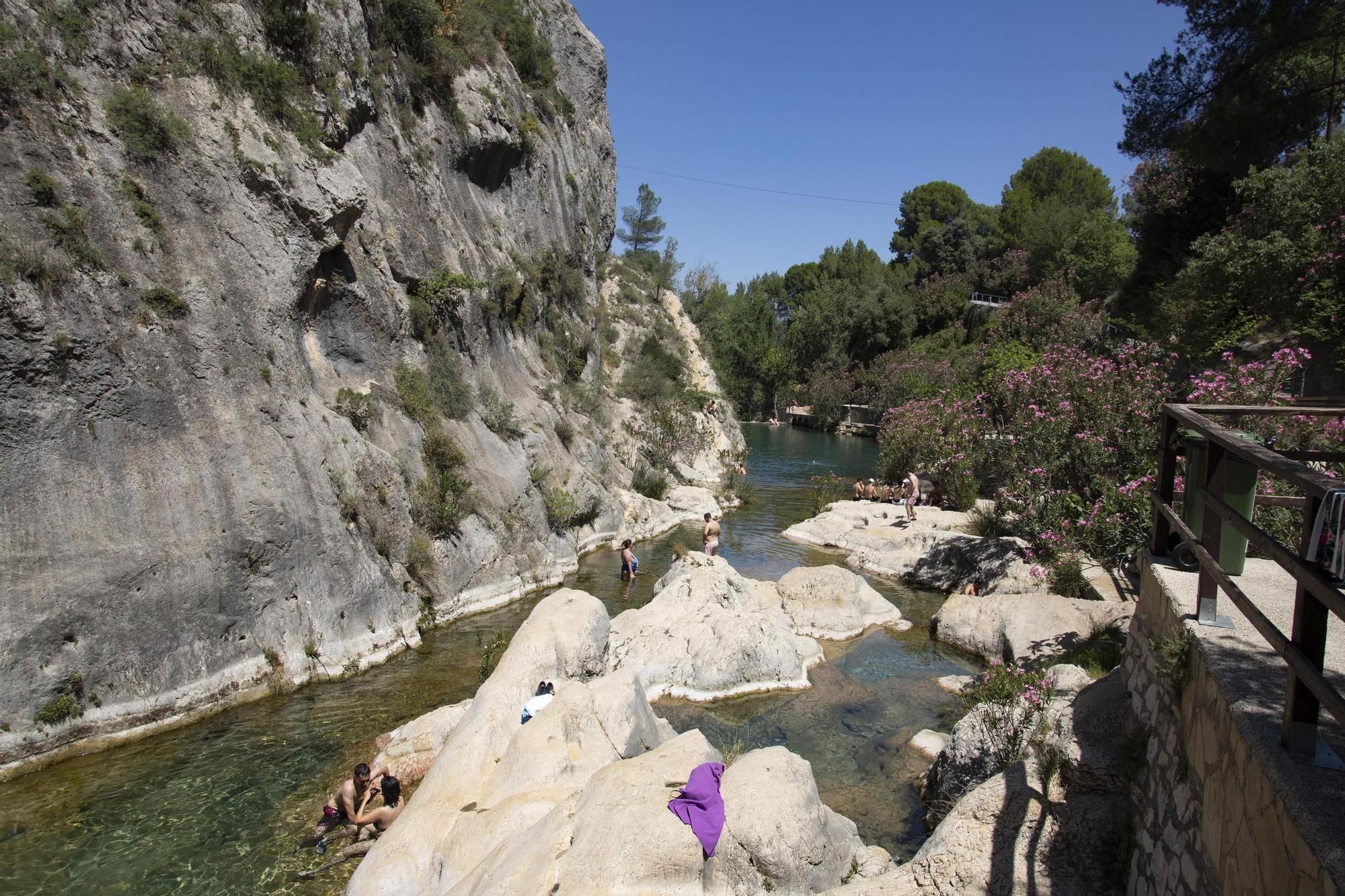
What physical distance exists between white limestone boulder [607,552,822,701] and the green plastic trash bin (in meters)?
8.05

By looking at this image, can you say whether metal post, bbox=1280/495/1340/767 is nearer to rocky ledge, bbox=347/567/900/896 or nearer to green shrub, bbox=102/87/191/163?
rocky ledge, bbox=347/567/900/896

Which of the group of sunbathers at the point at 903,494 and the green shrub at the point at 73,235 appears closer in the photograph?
the green shrub at the point at 73,235

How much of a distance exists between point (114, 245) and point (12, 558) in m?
4.87

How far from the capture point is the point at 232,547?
37.5 feet

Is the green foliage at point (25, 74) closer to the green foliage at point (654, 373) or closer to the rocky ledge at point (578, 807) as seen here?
the rocky ledge at point (578, 807)

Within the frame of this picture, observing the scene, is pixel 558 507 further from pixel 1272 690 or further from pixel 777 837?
pixel 1272 690

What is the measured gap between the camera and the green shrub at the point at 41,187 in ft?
34.4

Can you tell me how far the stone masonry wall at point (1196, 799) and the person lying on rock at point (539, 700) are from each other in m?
5.65

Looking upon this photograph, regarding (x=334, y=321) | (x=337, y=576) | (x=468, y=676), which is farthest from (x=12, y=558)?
(x=334, y=321)

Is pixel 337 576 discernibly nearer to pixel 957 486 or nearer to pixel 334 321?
pixel 334 321

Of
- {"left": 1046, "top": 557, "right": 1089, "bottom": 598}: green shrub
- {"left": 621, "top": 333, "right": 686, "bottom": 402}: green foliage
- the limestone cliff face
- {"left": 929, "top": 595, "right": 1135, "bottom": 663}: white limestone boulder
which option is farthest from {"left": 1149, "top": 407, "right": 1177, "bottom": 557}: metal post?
{"left": 621, "top": 333, "right": 686, "bottom": 402}: green foliage

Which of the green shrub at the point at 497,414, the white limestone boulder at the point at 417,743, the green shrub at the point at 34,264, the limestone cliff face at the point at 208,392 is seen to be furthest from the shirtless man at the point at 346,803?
the green shrub at the point at 497,414

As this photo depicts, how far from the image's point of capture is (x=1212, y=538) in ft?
14.6

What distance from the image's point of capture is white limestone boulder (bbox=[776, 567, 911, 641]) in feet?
47.5
